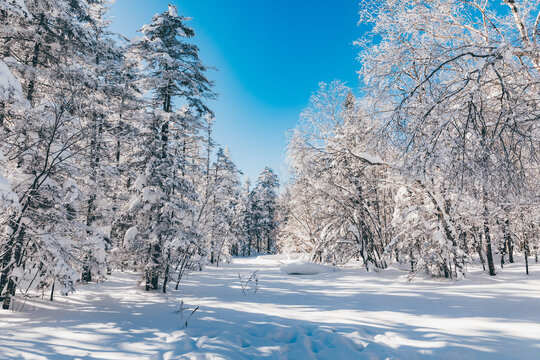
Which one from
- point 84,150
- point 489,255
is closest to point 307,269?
point 489,255

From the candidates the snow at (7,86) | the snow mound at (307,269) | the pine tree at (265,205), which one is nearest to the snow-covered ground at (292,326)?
the snow at (7,86)

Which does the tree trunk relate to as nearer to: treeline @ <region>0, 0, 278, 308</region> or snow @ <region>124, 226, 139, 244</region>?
treeline @ <region>0, 0, 278, 308</region>

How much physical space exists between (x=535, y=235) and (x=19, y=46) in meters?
22.2

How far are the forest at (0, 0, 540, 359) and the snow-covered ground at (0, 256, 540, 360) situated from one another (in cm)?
97

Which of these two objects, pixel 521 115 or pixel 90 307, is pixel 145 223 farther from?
pixel 521 115

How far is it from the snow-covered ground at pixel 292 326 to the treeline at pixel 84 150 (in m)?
1.08

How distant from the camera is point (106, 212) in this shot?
1255 cm

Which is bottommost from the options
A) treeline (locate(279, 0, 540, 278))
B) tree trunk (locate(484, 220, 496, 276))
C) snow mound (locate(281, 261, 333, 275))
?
snow mound (locate(281, 261, 333, 275))

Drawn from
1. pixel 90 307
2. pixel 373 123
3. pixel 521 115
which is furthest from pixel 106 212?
pixel 521 115

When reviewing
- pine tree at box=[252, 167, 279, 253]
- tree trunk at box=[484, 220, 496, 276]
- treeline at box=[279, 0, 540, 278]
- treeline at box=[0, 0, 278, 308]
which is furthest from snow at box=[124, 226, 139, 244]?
pine tree at box=[252, 167, 279, 253]

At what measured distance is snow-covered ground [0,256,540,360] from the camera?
4.30 m

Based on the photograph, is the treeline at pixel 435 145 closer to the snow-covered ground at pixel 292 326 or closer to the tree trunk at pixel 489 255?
the tree trunk at pixel 489 255

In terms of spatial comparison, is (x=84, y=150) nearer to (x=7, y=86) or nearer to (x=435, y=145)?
(x=7, y=86)

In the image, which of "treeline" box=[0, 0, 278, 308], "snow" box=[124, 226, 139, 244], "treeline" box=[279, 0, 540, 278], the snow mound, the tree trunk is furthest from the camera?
the snow mound
